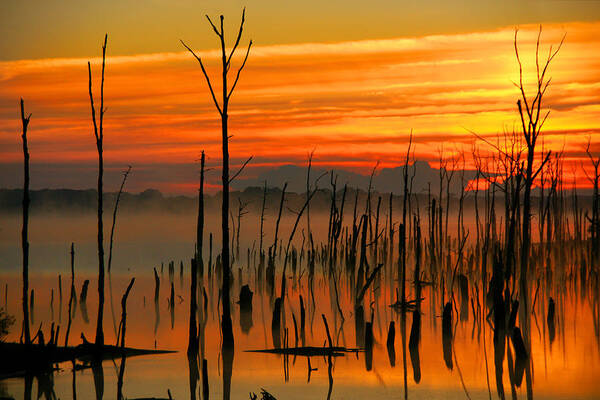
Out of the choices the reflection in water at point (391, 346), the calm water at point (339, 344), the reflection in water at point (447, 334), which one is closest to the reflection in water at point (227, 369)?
the calm water at point (339, 344)

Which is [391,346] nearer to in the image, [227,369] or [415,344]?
[415,344]

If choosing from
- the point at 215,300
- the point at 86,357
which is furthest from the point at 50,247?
the point at 86,357

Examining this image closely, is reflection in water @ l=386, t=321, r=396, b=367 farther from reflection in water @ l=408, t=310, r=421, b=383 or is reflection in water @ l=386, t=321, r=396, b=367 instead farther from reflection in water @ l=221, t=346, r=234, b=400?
reflection in water @ l=221, t=346, r=234, b=400

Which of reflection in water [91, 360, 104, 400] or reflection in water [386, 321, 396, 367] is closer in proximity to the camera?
reflection in water [91, 360, 104, 400]

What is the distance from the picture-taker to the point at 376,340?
13289mm

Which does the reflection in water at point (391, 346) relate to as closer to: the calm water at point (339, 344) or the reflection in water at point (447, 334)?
the calm water at point (339, 344)

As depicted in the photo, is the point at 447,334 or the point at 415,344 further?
the point at 447,334

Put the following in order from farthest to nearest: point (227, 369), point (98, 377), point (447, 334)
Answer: point (447, 334), point (227, 369), point (98, 377)

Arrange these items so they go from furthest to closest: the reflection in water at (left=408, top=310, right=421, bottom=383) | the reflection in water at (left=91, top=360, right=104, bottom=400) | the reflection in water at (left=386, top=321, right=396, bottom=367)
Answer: the reflection in water at (left=386, top=321, right=396, bottom=367)
the reflection in water at (left=408, top=310, right=421, bottom=383)
the reflection in water at (left=91, top=360, right=104, bottom=400)

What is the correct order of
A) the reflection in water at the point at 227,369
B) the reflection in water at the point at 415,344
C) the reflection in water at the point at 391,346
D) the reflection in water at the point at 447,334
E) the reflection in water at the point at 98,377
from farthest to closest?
1. the reflection in water at the point at 447,334
2. the reflection in water at the point at 391,346
3. the reflection in water at the point at 415,344
4. the reflection in water at the point at 227,369
5. the reflection in water at the point at 98,377

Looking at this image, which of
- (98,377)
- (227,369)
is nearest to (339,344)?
(227,369)

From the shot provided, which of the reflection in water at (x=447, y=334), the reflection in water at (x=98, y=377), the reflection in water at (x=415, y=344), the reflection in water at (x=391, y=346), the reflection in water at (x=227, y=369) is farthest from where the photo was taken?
the reflection in water at (x=447, y=334)

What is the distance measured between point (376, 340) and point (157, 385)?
14.6ft

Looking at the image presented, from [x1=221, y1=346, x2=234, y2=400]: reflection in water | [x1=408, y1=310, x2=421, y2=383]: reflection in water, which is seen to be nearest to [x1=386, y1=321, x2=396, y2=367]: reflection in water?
[x1=408, y1=310, x2=421, y2=383]: reflection in water
